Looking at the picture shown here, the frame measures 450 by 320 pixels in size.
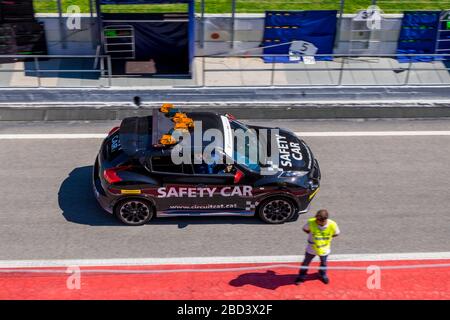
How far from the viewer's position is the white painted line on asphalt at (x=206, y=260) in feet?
34.3

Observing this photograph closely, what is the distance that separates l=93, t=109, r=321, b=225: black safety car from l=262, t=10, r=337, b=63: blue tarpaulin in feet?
21.1

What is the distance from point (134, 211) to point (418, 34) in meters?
11.1

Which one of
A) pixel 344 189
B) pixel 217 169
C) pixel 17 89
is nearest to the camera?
pixel 217 169

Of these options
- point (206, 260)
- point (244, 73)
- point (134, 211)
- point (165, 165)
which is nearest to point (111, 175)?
point (134, 211)

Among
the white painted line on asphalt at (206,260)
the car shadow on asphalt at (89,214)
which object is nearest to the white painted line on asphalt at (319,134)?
the car shadow on asphalt at (89,214)

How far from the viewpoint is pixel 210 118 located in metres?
11.8

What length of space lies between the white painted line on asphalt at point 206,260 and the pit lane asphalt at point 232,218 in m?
0.13

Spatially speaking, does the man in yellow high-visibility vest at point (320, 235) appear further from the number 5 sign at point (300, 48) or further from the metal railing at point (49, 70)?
the number 5 sign at point (300, 48)

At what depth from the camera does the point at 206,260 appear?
1067cm

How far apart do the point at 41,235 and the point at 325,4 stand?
38.3 feet

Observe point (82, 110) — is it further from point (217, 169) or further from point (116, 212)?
point (217, 169)

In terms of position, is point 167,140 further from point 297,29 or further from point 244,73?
point 297,29

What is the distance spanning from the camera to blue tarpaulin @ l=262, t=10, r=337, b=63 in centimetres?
1700
